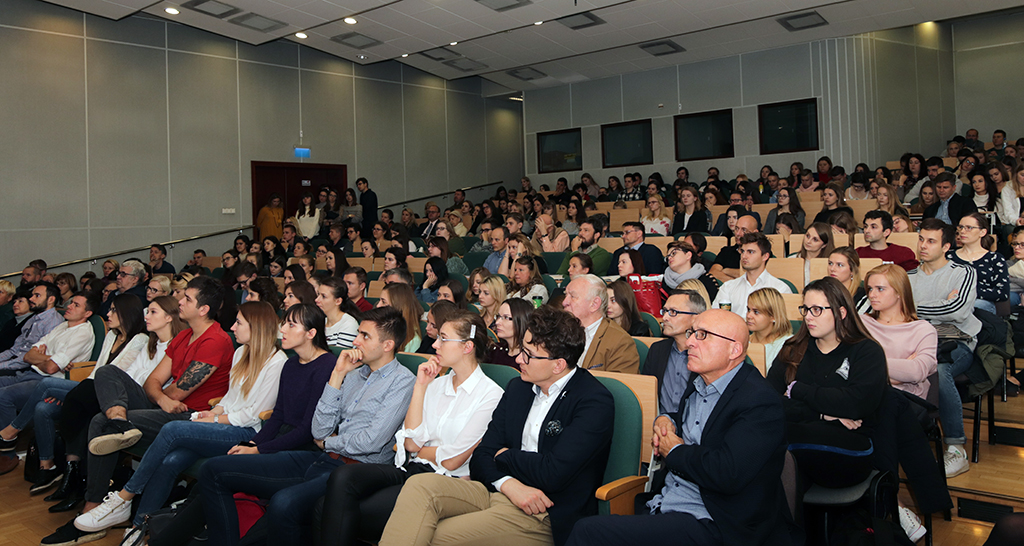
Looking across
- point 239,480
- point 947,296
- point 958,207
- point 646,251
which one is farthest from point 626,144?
point 239,480

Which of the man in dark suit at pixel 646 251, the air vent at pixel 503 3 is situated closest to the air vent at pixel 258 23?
the air vent at pixel 503 3

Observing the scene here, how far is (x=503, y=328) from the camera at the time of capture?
10.3ft

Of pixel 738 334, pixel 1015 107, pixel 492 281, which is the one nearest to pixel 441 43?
pixel 492 281

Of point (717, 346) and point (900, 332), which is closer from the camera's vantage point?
point (717, 346)

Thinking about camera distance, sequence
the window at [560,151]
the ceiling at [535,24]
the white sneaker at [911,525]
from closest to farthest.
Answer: the white sneaker at [911,525] < the ceiling at [535,24] < the window at [560,151]

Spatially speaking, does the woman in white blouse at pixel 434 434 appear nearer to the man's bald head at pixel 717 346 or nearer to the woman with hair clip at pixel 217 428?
the man's bald head at pixel 717 346

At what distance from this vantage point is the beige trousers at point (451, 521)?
224cm

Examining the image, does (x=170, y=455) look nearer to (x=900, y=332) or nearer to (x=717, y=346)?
(x=717, y=346)

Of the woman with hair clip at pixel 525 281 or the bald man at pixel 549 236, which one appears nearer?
the woman with hair clip at pixel 525 281

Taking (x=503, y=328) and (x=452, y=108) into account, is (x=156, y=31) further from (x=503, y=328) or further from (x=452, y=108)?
(x=503, y=328)

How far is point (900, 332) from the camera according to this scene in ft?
10.2

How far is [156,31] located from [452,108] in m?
5.35

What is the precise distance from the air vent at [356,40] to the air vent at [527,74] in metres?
2.72

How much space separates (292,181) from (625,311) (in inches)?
339
